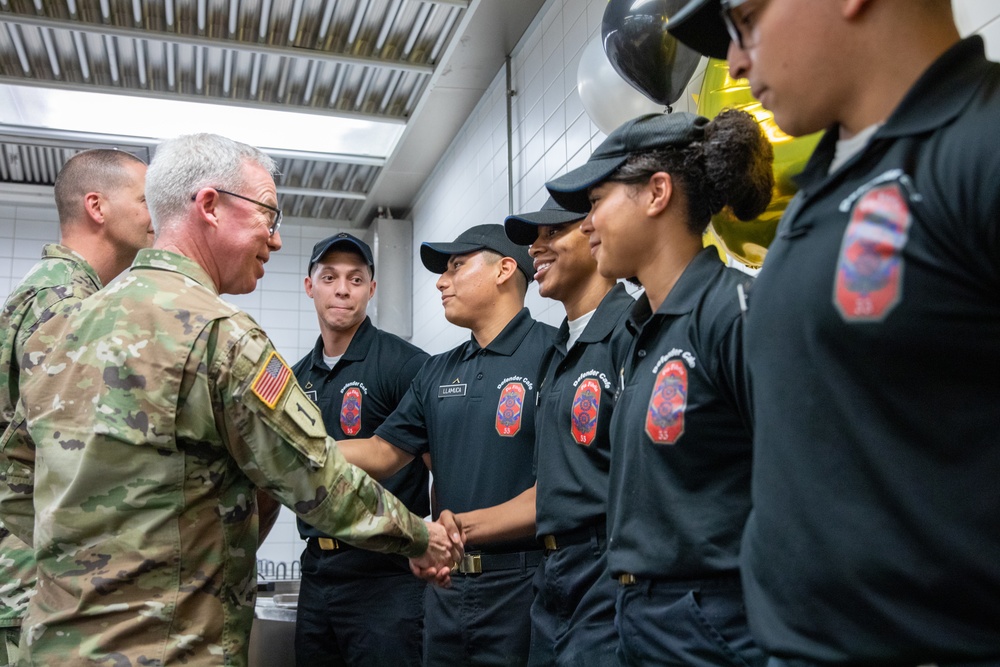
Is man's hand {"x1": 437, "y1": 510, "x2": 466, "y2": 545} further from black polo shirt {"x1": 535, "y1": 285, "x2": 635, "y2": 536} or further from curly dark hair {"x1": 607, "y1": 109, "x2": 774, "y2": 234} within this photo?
curly dark hair {"x1": 607, "y1": 109, "x2": 774, "y2": 234}

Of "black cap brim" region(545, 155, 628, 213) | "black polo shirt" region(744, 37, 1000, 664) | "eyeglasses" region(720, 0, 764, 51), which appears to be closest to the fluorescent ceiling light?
"black cap brim" region(545, 155, 628, 213)

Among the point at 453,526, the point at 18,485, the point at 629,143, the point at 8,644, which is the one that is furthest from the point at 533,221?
the point at 8,644

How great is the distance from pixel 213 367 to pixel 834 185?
125cm

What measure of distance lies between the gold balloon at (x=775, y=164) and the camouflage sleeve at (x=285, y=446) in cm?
94

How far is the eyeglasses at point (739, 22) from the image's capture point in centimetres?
116

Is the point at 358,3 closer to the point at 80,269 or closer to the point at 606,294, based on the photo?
the point at 80,269

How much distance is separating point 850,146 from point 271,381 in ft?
3.98

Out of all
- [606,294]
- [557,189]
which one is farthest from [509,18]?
[557,189]

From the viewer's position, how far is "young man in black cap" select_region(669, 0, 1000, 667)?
884 millimetres

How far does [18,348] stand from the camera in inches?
88.0

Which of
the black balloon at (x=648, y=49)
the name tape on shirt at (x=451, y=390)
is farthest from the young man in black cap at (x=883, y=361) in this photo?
the name tape on shirt at (x=451, y=390)

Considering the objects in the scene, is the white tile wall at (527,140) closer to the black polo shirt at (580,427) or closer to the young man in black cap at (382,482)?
the young man in black cap at (382,482)

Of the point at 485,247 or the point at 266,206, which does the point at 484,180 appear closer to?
the point at 485,247

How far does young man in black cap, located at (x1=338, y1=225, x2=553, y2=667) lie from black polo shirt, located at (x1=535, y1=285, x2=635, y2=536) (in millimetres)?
371
